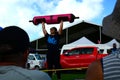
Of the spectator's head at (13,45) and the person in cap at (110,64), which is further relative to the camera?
the spectator's head at (13,45)

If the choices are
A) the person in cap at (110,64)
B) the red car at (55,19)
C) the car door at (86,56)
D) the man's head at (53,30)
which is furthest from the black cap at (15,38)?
the car door at (86,56)

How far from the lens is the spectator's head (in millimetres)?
3299

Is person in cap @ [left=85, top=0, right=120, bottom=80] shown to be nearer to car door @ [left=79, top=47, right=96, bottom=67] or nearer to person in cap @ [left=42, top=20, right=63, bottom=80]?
person in cap @ [left=42, top=20, right=63, bottom=80]

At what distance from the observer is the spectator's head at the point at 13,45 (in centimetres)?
330

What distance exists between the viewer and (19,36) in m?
3.32

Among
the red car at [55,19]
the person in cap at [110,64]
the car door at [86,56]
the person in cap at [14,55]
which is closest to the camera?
the person in cap at [110,64]

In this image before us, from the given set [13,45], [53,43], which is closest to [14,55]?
[13,45]

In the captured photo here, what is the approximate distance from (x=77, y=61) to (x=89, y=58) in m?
0.65

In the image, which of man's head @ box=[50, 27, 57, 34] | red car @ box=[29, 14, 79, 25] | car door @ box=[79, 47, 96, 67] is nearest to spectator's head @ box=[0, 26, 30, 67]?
red car @ box=[29, 14, 79, 25]

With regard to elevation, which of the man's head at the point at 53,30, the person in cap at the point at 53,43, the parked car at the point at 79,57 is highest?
the man's head at the point at 53,30

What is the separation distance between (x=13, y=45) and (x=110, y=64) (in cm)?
81

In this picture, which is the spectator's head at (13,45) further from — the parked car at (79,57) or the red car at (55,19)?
the parked car at (79,57)

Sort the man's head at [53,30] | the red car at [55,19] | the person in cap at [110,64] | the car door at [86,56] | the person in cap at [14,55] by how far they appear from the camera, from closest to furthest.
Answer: the person in cap at [110,64]
the person in cap at [14,55]
the man's head at [53,30]
the red car at [55,19]
the car door at [86,56]

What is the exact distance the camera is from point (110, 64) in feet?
9.14
